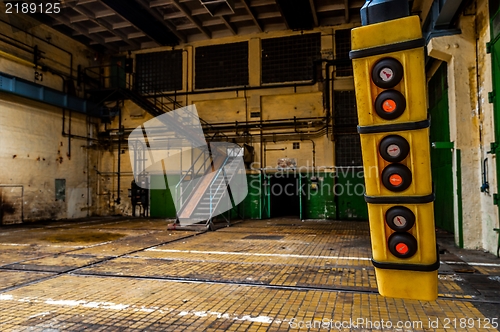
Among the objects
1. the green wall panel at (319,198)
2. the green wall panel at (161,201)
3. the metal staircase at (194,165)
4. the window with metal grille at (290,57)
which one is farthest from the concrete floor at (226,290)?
the window with metal grille at (290,57)

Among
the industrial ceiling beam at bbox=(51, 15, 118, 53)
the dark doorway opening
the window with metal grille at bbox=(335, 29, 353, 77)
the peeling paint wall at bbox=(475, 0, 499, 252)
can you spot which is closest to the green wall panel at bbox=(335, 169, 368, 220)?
the dark doorway opening

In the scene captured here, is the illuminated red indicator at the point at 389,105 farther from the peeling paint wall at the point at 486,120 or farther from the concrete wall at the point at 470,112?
the concrete wall at the point at 470,112

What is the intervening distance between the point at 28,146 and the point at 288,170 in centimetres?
1020

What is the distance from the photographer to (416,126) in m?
2.65

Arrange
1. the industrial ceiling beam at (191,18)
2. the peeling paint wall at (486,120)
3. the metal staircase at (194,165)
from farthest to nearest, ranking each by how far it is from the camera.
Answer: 1. the industrial ceiling beam at (191,18)
2. the metal staircase at (194,165)
3. the peeling paint wall at (486,120)

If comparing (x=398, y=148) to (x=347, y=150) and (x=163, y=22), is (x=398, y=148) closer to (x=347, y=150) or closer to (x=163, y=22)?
(x=347, y=150)

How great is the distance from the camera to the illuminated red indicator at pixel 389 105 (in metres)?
2.72

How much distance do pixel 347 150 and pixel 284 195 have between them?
4.48m

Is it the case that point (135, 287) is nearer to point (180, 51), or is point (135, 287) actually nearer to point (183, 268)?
point (183, 268)

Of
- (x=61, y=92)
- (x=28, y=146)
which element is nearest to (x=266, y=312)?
(x=28, y=146)

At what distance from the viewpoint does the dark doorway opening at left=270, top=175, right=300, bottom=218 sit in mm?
15482

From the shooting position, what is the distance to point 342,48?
14.7 m

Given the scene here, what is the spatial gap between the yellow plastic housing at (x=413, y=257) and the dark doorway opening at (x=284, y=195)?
12065 millimetres

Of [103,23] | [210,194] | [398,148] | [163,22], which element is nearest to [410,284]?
[398,148]
